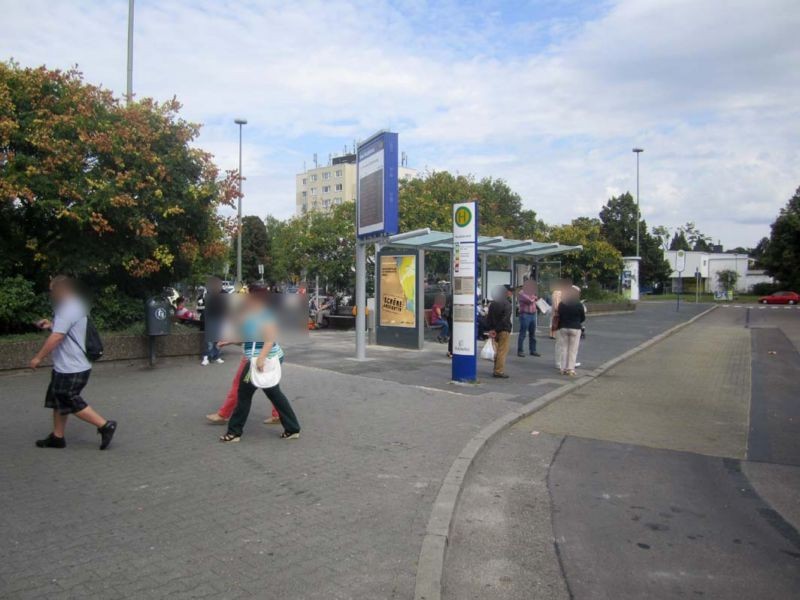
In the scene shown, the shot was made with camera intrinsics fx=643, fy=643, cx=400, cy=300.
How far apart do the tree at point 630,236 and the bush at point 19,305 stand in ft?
233

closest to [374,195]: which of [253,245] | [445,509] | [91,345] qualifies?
[91,345]

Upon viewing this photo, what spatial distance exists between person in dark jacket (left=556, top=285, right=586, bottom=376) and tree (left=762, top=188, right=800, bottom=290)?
5198cm

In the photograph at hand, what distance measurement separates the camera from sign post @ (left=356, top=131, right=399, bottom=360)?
11891 millimetres

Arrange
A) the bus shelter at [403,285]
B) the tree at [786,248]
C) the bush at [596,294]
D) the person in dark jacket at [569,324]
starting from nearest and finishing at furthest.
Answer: the person in dark jacket at [569,324] → the bus shelter at [403,285] → the bush at [596,294] → the tree at [786,248]

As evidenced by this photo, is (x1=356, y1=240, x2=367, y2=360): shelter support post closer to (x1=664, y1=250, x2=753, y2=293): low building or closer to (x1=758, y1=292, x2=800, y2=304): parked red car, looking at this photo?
(x1=758, y1=292, x2=800, y2=304): parked red car

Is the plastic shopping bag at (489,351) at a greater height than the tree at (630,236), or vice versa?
the tree at (630,236)

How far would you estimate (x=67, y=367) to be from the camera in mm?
5902

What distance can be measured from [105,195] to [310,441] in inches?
242

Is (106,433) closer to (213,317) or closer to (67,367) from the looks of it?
(67,367)

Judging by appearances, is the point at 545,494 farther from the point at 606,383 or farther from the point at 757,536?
the point at 606,383

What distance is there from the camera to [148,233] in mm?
10828

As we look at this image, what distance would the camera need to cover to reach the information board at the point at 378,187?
468 inches

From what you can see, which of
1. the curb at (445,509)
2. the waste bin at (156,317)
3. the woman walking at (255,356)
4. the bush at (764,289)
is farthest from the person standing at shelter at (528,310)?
the bush at (764,289)

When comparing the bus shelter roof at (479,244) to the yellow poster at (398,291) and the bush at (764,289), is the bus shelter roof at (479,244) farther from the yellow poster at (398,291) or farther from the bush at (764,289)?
the bush at (764,289)
